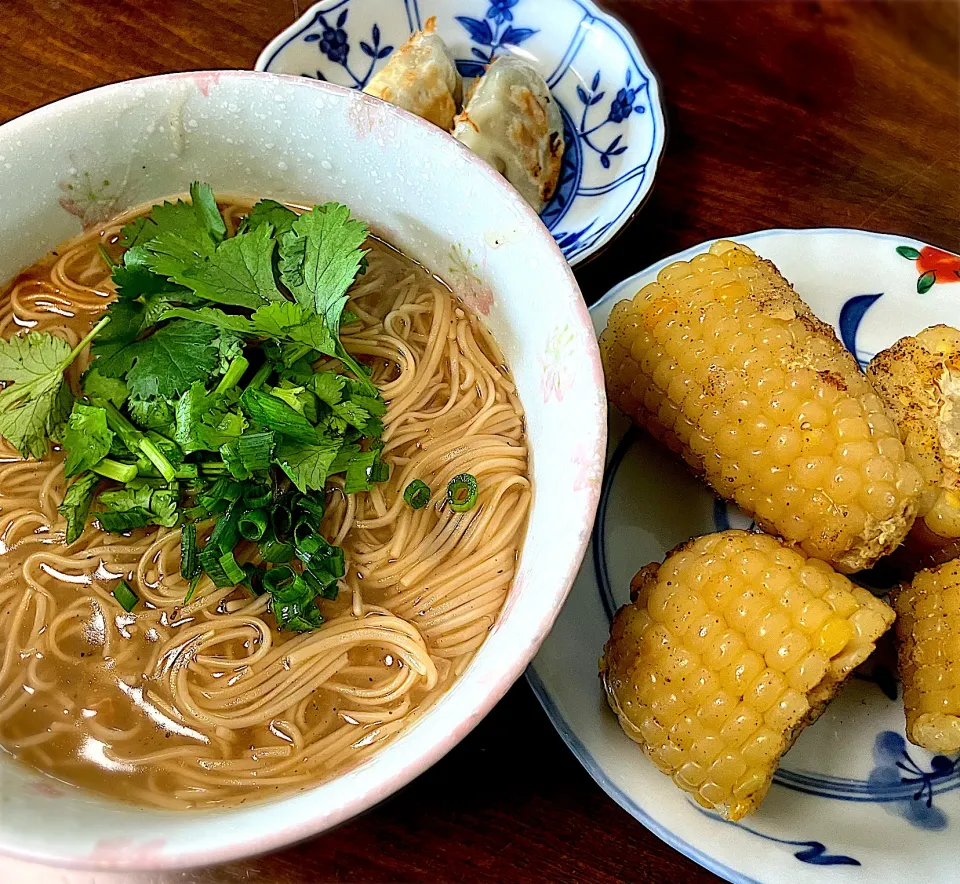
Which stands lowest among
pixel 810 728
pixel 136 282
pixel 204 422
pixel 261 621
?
pixel 810 728

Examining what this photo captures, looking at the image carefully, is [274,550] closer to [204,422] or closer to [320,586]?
[320,586]

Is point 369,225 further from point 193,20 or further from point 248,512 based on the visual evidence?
point 193,20

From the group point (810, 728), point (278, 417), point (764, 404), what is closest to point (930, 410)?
point (764, 404)

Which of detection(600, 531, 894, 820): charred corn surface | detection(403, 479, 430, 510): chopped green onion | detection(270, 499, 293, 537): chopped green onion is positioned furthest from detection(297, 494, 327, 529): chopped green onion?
detection(600, 531, 894, 820): charred corn surface

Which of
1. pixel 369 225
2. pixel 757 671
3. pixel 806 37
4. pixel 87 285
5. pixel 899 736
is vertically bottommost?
pixel 899 736

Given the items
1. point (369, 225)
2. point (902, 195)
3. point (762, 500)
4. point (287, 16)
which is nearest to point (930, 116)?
point (902, 195)

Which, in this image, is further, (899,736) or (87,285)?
(87,285)
